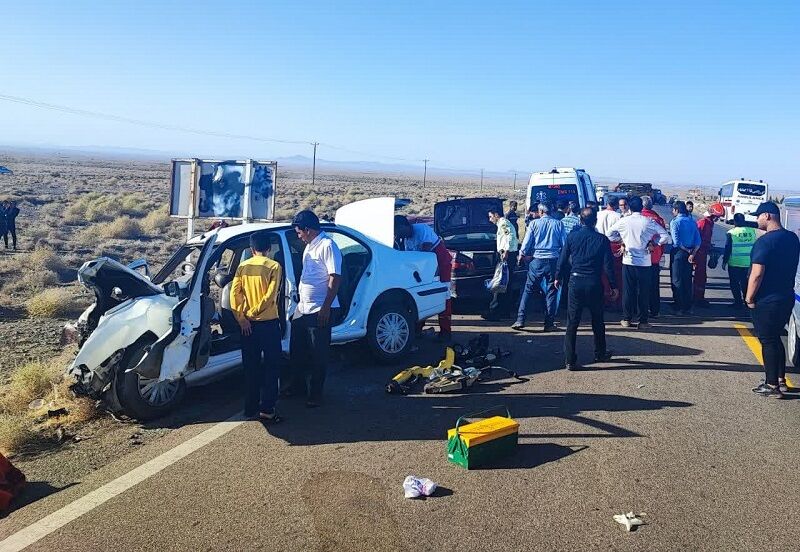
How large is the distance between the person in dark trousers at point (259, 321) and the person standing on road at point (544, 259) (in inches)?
185

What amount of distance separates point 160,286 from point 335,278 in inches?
80.3

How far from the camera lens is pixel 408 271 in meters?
8.58

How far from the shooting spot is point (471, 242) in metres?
11.6

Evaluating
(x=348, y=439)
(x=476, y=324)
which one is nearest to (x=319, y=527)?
(x=348, y=439)

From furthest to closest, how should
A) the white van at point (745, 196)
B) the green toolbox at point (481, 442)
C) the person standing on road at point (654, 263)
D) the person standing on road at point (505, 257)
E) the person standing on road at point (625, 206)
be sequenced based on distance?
the white van at point (745, 196) → the person standing on road at point (625, 206) → the person standing on road at point (505, 257) → the person standing on road at point (654, 263) → the green toolbox at point (481, 442)

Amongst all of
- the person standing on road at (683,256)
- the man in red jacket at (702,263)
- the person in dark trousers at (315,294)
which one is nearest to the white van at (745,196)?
the man in red jacket at (702,263)

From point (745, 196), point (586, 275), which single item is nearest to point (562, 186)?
point (586, 275)

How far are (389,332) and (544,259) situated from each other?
2.90m

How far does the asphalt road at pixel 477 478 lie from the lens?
162 inches

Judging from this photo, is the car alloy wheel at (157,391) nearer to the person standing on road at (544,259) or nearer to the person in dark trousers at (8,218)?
the person standing on road at (544,259)

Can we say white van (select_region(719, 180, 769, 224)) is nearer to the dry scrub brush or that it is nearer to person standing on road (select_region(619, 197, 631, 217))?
person standing on road (select_region(619, 197, 631, 217))

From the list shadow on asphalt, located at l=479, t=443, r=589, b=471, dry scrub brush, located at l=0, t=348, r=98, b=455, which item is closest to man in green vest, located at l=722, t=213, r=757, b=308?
shadow on asphalt, located at l=479, t=443, r=589, b=471

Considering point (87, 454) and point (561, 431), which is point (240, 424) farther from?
point (561, 431)

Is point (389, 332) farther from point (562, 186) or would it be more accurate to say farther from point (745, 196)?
point (745, 196)
